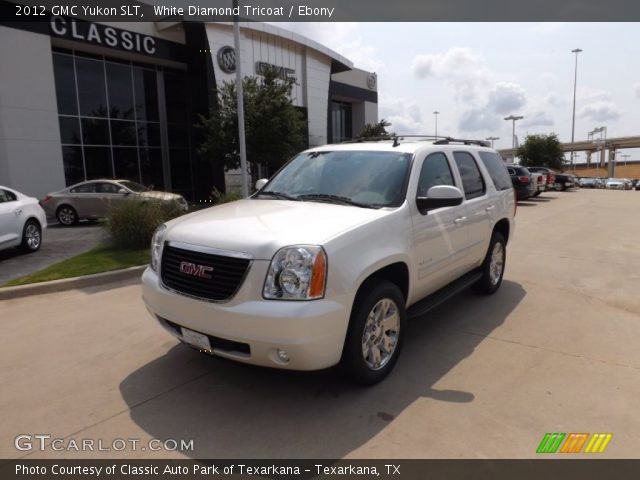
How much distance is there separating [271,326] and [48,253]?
8373mm

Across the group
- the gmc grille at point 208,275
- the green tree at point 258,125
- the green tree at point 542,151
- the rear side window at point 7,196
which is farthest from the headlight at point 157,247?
the green tree at point 542,151

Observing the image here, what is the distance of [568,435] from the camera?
3010 millimetres

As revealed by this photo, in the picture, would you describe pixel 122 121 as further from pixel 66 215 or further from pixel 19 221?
pixel 19 221

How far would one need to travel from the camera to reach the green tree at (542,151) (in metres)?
40.1

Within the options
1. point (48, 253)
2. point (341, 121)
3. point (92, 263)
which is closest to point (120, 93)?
point (48, 253)

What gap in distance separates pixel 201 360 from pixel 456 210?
9.36 feet

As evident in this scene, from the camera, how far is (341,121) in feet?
123

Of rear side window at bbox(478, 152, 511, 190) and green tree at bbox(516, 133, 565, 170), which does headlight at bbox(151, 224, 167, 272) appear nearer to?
rear side window at bbox(478, 152, 511, 190)

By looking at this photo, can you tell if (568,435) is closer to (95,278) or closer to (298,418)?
(298,418)

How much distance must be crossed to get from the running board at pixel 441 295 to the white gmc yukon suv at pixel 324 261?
0.06ft

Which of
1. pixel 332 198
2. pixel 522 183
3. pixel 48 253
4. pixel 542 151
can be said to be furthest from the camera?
pixel 542 151

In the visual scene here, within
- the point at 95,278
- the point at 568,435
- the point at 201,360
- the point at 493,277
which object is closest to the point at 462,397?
the point at 568,435

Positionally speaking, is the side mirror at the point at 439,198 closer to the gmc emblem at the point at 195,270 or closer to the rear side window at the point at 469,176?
the rear side window at the point at 469,176

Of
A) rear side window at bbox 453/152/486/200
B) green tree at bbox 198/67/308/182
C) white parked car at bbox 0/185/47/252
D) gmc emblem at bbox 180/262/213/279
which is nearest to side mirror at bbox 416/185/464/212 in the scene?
rear side window at bbox 453/152/486/200
